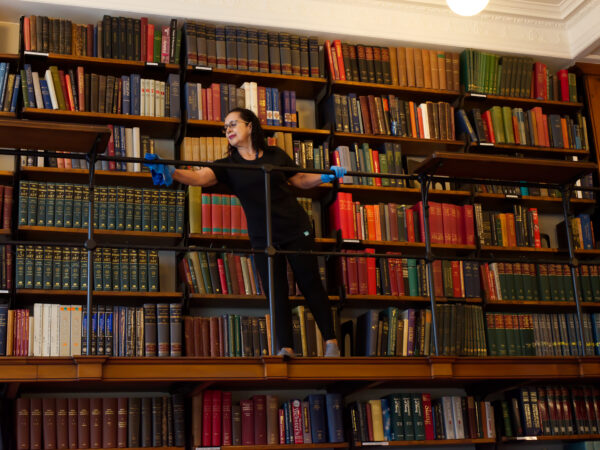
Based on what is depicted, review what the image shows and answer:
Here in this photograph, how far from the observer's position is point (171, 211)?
171 inches

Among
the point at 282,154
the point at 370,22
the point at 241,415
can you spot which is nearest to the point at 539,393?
the point at 241,415

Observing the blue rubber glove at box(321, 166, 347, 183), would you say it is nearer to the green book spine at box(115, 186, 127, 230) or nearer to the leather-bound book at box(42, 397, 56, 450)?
the green book spine at box(115, 186, 127, 230)

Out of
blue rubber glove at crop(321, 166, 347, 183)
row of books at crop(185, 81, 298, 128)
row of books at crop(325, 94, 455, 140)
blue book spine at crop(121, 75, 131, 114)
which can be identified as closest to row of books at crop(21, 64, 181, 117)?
blue book spine at crop(121, 75, 131, 114)

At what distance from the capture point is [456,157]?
353 centimetres

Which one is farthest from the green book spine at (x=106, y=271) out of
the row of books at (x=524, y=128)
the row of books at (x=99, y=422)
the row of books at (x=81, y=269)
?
the row of books at (x=524, y=128)

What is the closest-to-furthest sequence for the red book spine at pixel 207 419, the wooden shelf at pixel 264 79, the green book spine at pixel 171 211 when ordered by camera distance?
the red book spine at pixel 207 419 → the green book spine at pixel 171 211 → the wooden shelf at pixel 264 79

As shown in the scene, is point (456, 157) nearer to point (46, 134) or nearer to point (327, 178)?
point (327, 178)

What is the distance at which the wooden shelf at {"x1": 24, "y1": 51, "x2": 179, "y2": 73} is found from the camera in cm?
444

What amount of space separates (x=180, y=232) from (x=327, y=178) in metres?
1.02

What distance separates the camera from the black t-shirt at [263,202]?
3.72m

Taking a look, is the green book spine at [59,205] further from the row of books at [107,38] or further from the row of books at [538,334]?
the row of books at [538,334]

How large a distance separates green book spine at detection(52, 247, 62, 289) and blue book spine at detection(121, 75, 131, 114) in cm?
89

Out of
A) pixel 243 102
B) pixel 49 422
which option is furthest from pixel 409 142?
pixel 49 422

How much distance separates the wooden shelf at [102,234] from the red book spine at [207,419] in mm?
848
